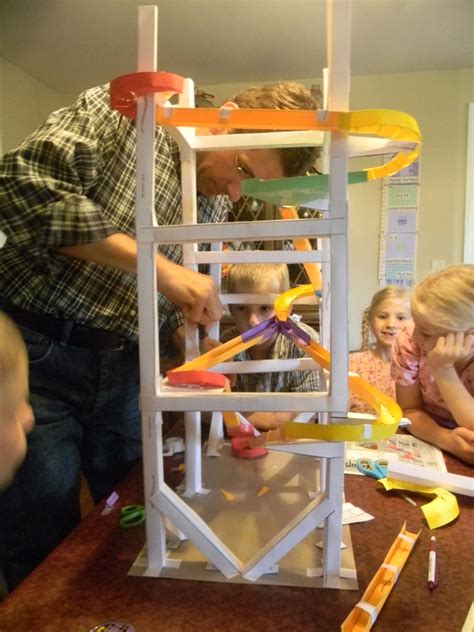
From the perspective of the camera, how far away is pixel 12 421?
17.2 inches

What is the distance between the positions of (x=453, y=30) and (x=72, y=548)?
259 cm

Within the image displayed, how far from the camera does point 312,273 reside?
961 millimetres

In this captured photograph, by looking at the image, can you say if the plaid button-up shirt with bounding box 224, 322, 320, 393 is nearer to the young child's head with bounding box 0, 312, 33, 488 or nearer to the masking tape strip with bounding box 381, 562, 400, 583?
the masking tape strip with bounding box 381, 562, 400, 583

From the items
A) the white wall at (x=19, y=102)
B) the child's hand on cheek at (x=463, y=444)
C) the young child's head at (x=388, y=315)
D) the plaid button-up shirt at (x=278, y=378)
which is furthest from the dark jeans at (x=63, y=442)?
the white wall at (x=19, y=102)

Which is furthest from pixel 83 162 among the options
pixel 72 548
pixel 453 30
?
pixel 453 30

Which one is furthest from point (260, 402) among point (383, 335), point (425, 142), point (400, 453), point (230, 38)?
point (425, 142)

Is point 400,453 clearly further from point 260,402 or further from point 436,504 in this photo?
point 260,402

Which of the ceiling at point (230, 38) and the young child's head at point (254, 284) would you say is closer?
the young child's head at point (254, 284)

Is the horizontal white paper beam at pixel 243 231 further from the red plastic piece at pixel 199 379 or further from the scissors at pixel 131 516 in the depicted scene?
the scissors at pixel 131 516

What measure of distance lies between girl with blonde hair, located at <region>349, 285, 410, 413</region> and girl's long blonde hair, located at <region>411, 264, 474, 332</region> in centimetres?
76

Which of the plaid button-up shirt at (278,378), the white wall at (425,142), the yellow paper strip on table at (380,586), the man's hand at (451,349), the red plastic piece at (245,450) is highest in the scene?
the white wall at (425,142)

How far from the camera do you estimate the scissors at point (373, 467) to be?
0.88 meters

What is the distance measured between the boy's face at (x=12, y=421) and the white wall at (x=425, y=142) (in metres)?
2.64

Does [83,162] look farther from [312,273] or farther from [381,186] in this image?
[381,186]
